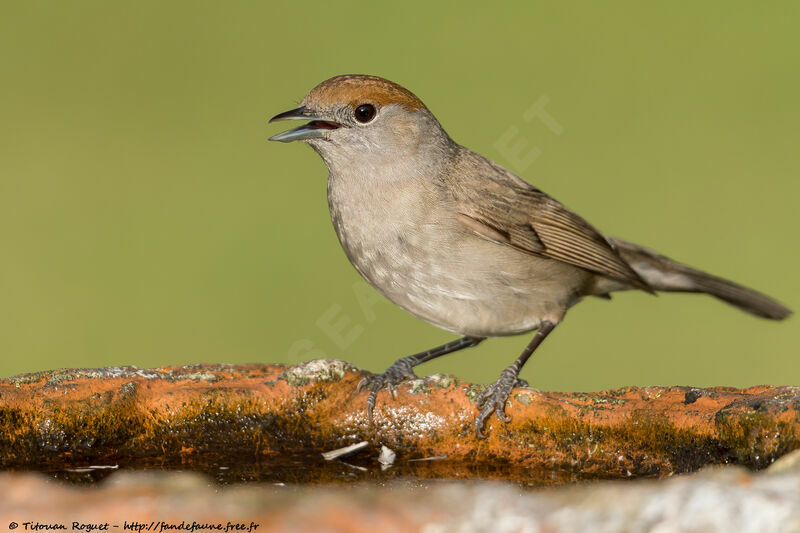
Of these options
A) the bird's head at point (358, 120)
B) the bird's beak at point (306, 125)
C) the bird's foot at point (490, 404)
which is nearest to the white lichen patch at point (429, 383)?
the bird's foot at point (490, 404)

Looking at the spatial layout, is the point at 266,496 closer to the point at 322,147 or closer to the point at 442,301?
the point at 442,301

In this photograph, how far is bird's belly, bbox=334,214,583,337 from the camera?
443 cm

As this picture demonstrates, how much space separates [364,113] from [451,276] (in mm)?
920

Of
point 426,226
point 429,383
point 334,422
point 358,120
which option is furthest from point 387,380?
point 358,120

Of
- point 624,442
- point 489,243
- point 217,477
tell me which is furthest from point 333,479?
point 489,243

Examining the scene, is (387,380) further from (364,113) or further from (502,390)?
(364,113)

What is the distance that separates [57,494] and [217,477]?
120 centimetres

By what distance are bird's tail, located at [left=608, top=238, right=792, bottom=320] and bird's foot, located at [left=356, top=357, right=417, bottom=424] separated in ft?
5.94

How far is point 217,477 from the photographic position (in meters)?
3.51

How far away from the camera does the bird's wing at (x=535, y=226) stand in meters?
4.74

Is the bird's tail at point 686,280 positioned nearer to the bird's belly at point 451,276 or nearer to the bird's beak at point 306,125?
the bird's belly at point 451,276

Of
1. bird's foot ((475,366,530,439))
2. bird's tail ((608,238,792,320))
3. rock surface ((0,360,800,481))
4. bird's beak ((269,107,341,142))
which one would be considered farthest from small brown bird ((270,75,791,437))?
bird's tail ((608,238,792,320))

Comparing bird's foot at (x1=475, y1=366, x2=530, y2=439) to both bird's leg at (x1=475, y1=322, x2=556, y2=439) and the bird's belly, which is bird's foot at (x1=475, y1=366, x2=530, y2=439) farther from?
the bird's belly

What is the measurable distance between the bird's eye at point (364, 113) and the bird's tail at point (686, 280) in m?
1.95
